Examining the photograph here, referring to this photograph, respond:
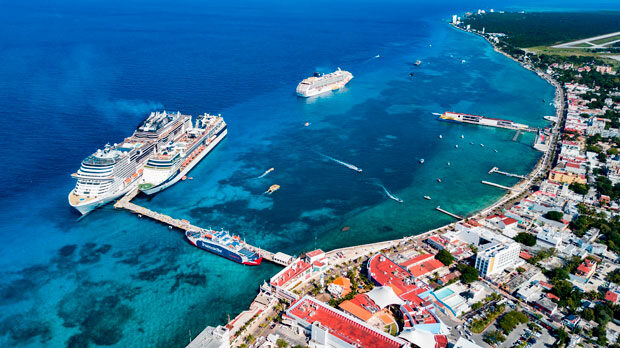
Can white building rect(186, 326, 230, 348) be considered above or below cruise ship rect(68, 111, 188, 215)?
below

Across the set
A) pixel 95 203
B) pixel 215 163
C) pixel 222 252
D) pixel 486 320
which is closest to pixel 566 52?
pixel 215 163

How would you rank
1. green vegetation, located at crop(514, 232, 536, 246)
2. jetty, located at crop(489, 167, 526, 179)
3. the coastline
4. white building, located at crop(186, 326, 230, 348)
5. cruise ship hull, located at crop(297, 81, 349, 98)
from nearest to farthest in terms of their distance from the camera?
1. white building, located at crop(186, 326, 230, 348)
2. the coastline
3. green vegetation, located at crop(514, 232, 536, 246)
4. jetty, located at crop(489, 167, 526, 179)
5. cruise ship hull, located at crop(297, 81, 349, 98)

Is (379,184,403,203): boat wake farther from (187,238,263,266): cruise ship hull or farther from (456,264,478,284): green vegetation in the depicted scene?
(187,238,263,266): cruise ship hull

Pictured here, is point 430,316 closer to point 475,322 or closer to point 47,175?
point 475,322

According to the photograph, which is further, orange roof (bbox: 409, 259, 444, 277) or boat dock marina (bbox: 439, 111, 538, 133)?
boat dock marina (bbox: 439, 111, 538, 133)

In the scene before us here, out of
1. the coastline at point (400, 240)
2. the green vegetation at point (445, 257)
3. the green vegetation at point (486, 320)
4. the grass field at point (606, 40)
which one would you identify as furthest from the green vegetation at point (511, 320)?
the grass field at point (606, 40)

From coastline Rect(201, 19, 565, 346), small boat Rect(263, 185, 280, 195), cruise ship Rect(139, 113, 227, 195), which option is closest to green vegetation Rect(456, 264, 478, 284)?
coastline Rect(201, 19, 565, 346)

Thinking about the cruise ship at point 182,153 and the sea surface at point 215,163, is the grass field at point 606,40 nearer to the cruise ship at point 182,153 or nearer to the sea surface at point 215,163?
the sea surface at point 215,163

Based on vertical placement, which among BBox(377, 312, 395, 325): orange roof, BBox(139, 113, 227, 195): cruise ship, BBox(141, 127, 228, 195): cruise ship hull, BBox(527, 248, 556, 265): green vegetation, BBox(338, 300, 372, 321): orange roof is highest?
BBox(139, 113, 227, 195): cruise ship
